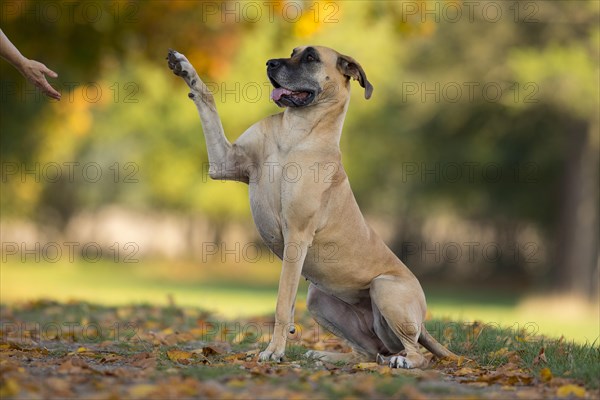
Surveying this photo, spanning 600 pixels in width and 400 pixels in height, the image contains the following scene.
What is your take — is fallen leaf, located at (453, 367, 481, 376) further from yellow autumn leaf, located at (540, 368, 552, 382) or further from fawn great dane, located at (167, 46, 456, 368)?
yellow autumn leaf, located at (540, 368, 552, 382)

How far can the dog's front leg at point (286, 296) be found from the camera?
600cm

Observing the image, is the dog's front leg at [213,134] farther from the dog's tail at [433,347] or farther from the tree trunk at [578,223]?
the tree trunk at [578,223]

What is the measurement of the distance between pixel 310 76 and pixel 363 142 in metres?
25.5

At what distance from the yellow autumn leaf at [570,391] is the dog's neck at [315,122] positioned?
7.75ft

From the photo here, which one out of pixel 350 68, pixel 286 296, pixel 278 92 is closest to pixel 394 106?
pixel 350 68

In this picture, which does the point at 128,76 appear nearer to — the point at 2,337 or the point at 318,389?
the point at 2,337

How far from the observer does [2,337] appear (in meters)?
6.96

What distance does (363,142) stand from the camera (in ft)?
104

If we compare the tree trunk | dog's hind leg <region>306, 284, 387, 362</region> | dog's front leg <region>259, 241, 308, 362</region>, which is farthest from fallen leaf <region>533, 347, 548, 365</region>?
the tree trunk

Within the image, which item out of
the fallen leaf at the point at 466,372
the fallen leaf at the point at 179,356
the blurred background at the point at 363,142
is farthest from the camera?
the blurred background at the point at 363,142

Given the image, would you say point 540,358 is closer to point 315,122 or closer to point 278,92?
point 315,122

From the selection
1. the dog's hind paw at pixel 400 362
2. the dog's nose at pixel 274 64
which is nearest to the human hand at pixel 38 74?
the dog's nose at pixel 274 64

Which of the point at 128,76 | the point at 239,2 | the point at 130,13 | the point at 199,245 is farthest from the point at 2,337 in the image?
the point at 199,245

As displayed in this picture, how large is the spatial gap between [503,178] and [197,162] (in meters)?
11.0
